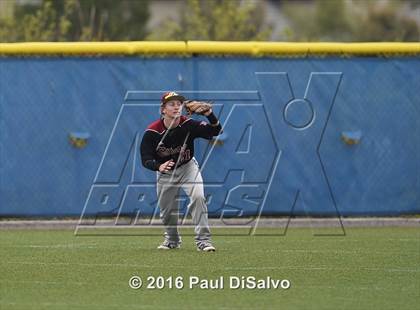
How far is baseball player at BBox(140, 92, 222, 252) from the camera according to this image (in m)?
11.8

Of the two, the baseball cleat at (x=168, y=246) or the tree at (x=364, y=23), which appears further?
the tree at (x=364, y=23)

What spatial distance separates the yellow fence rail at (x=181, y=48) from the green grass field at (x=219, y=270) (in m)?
2.50

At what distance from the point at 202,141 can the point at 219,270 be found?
16.6 feet

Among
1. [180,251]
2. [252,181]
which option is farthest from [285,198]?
[180,251]

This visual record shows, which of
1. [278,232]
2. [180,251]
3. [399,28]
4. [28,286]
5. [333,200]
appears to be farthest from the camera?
[399,28]

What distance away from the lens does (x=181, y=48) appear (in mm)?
15109

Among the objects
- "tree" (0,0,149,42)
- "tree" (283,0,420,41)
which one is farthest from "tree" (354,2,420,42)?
"tree" (0,0,149,42)

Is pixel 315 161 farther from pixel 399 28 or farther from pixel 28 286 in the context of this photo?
pixel 399 28

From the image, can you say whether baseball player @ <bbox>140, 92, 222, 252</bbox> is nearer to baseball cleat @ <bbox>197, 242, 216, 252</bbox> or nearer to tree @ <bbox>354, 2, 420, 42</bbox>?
baseball cleat @ <bbox>197, 242, 216, 252</bbox>

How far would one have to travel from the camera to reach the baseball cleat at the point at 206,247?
1189 cm

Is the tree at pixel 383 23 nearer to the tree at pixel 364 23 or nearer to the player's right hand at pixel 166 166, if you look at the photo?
the tree at pixel 364 23

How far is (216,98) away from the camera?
15.2 metres

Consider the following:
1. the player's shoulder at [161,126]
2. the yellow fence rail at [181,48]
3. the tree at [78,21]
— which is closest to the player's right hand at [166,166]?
the player's shoulder at [161,126]

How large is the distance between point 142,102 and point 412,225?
3.97 metres
